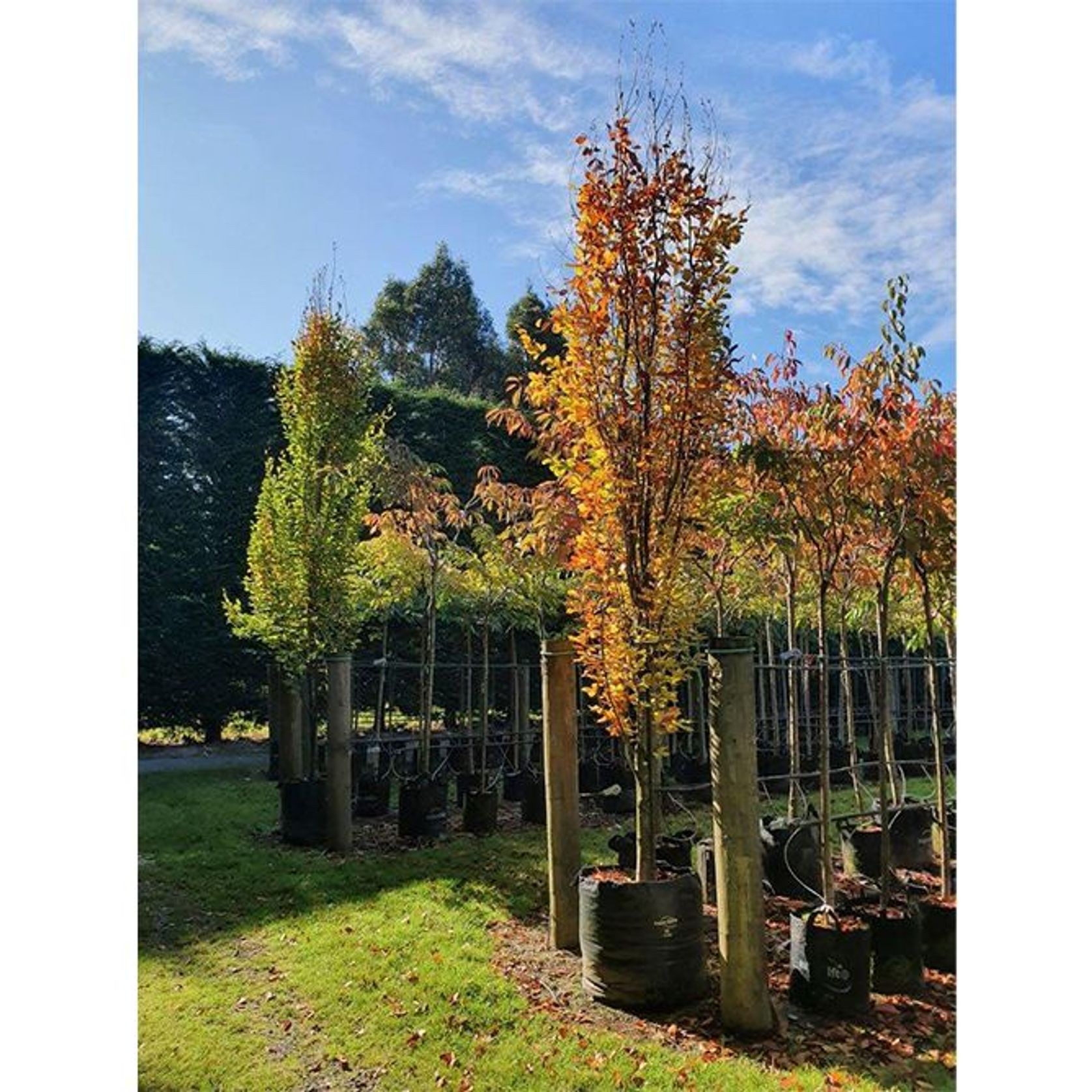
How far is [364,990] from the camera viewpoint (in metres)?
2.36

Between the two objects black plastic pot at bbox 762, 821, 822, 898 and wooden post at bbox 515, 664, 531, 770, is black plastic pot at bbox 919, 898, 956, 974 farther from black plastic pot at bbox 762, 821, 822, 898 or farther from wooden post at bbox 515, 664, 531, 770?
wooden post at bbox 515, 664, 531, 770

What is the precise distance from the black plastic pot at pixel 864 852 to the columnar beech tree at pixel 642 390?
1249mm

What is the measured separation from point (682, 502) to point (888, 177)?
3.05 ft

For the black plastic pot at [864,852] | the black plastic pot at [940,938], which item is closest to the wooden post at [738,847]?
the black plastic pot at [940,938]

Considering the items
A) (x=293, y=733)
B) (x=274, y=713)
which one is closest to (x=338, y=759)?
(x=293, y=733)

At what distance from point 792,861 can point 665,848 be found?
1.64ft

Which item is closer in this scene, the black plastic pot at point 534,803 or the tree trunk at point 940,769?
the tree trunk at point 940,769

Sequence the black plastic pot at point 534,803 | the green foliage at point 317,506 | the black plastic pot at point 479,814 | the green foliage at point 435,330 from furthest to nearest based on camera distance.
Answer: the green foliage at point 435,330 < the green foliage at point 317,506 < the black plastic pot at point 534,803 < the black plastic pot at point 479,814

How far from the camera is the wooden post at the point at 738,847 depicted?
2068mm

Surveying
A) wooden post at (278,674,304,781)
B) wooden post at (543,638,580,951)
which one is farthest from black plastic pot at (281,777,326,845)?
wooden post at (543,638,580,951)

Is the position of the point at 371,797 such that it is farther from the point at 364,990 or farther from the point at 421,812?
the point at 364,990

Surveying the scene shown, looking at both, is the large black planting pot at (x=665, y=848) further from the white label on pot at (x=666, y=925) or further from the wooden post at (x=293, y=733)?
the wooden post at (x=293, y=733)
